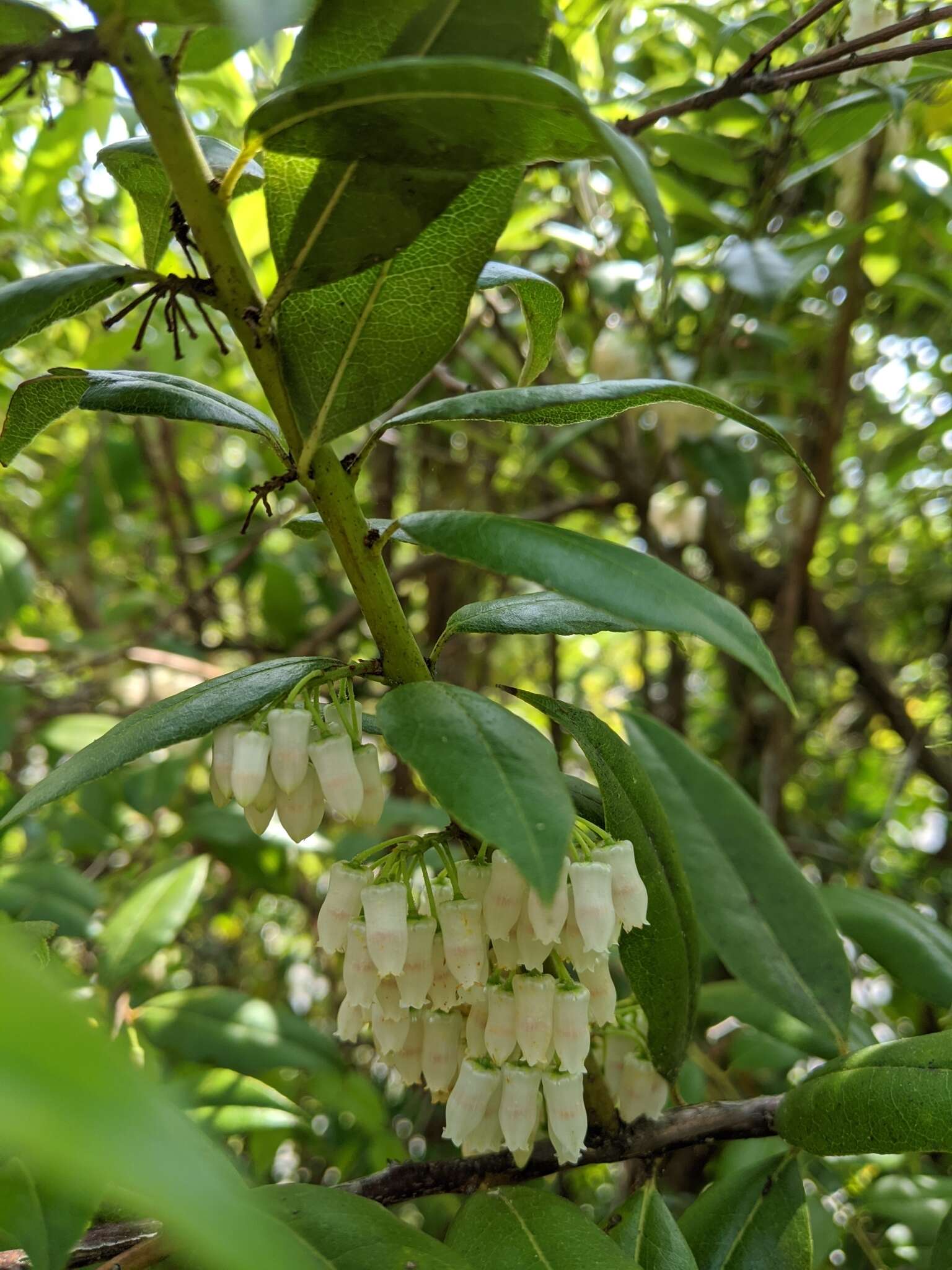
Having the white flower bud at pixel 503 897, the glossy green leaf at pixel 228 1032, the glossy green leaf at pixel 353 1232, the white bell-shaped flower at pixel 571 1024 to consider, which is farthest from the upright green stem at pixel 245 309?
the glossy green leaf at pixel 228 1032

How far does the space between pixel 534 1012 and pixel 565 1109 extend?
98mm

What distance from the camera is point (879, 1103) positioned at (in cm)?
72

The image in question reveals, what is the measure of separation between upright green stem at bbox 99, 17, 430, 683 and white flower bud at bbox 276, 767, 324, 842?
98 millimetres

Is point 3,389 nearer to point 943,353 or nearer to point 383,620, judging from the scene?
point 383,620

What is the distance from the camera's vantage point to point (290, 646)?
2471 mm

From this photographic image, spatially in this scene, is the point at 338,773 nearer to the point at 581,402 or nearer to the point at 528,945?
the point at 528,945

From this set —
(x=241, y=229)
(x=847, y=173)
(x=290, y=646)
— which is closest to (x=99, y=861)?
(x=290, y=646)

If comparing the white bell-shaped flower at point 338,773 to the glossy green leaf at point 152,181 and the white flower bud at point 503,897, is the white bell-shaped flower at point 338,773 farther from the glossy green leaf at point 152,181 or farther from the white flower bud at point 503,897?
the glossy green leaf at point 152,181

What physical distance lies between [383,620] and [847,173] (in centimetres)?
162

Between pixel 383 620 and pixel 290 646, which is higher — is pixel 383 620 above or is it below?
above

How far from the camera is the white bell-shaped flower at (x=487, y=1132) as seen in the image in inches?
31.9

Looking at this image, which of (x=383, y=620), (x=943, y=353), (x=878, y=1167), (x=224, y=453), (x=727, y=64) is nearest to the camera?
(x=383, y=620)

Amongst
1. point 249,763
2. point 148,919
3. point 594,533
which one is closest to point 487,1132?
point 249,763

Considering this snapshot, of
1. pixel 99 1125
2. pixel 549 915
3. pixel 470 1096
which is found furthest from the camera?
pixel 470 1096
